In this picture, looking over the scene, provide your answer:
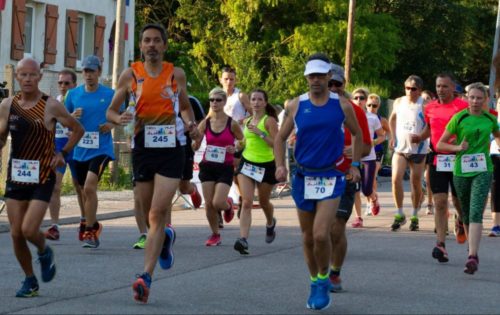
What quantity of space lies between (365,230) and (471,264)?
17.7ft

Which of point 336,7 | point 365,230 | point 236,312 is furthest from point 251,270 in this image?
point 336,7

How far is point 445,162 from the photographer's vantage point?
13828 mm

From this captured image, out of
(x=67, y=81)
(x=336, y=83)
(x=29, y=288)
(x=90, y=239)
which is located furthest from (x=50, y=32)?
(x=29, y=288)

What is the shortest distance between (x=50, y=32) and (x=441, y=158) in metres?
23.6

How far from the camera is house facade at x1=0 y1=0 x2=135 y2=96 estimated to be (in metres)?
33.6

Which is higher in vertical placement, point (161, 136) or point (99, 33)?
point (99, 33)

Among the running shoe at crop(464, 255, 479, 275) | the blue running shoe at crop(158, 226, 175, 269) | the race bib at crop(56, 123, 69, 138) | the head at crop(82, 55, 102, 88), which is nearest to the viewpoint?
the blue running shoe at crop(158, 226, 175, 269)

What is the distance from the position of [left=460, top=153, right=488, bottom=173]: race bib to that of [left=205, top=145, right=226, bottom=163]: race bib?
3.19m

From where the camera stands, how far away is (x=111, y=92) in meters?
14.7

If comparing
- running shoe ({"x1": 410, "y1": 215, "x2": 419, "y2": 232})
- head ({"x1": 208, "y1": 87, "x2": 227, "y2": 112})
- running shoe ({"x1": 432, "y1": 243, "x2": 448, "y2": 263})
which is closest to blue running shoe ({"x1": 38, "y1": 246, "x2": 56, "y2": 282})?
running shoe ({"x1": 432, "y1": 243, "x2": 448, "y2": 263})

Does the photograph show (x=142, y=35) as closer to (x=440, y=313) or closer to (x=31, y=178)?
(x=31, y=178)

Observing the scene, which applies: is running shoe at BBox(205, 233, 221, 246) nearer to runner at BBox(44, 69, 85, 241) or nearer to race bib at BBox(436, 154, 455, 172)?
runner at BBox(44, 69, 85, 241)

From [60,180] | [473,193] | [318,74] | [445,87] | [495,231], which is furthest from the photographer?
[495,231]

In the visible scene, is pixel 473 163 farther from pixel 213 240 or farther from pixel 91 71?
pixel 91 71
